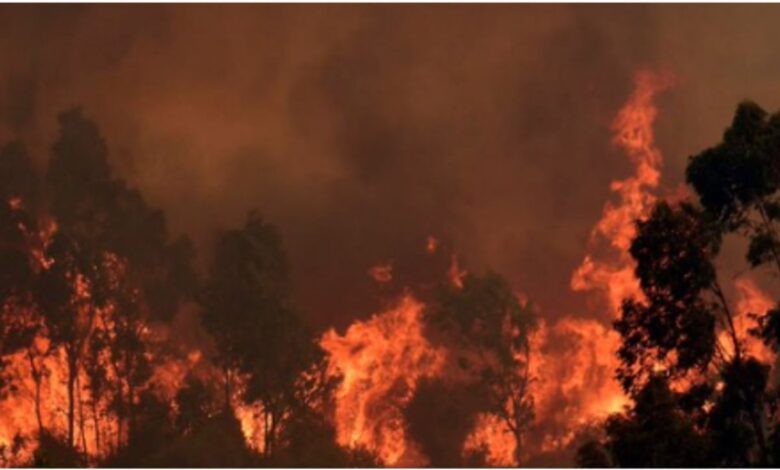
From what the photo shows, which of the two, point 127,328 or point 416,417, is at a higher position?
point 127,328

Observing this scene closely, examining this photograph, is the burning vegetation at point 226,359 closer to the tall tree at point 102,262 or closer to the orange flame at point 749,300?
the tall tree at point 102,262

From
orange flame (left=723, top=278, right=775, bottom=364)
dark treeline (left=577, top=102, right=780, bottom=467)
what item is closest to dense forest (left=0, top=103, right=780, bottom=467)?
orange flame (left=723, top=278, right=775, bottom=364)

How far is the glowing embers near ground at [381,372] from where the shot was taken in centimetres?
7675

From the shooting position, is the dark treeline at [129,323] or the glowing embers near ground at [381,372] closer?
the dark treeline at [129,323]

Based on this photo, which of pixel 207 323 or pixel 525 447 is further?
pixel 525 447

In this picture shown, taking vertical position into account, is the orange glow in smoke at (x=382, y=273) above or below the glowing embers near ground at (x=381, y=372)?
above

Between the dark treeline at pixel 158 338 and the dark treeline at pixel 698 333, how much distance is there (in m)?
45.9

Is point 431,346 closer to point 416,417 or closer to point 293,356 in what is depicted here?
point 416,417

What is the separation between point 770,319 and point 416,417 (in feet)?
183

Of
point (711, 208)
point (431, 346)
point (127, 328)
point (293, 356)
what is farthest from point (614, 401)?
point (711, 208)

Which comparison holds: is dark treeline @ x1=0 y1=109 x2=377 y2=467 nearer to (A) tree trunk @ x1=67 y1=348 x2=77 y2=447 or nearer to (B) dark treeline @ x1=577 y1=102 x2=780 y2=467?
(A) tree trunk @ x1=67 y1=348 x2=77 y2=447

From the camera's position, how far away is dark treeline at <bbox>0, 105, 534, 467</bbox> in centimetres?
7050

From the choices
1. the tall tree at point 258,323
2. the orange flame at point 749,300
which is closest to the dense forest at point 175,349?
the tall tree at point 258,323

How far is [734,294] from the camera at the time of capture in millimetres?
91688
